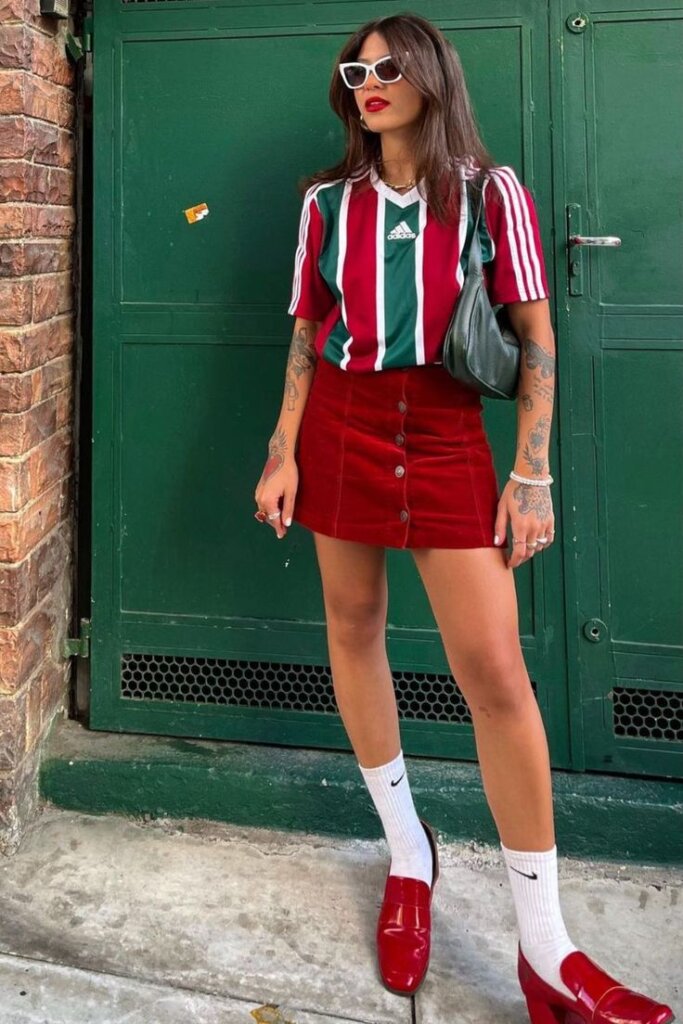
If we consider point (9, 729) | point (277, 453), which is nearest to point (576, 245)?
point (277, 453)

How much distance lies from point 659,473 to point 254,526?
46.1 inches

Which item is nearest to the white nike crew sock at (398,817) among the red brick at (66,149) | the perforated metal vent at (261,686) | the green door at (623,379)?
the perforated metal vent at (261,686)

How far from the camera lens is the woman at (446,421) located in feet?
6.59

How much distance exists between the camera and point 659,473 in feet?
8.78

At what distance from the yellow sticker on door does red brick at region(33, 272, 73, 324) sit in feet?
1.42

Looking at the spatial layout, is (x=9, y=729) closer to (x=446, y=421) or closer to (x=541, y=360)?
(x=446, y=421)

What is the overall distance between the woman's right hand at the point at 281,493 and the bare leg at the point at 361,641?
9 centimetres

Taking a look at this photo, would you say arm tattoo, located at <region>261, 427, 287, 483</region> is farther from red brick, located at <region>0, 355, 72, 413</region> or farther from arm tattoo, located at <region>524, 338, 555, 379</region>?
red brick, located at <region>0, 355, 72, 413</region>

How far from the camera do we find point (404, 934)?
2.25 m

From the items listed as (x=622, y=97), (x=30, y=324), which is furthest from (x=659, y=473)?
(x=30, y=324)

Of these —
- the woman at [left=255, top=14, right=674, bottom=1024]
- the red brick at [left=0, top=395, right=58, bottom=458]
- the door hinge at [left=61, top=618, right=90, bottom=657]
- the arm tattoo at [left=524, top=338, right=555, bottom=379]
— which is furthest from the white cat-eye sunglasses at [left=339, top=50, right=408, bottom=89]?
the door hinge at [left=61, top=618, right=90, bottom=657]

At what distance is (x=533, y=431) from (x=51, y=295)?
1.55 metres

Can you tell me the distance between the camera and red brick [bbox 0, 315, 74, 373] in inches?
103

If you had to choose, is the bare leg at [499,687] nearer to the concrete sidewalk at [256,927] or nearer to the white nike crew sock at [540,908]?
the white nike crew sock at [540,908]
